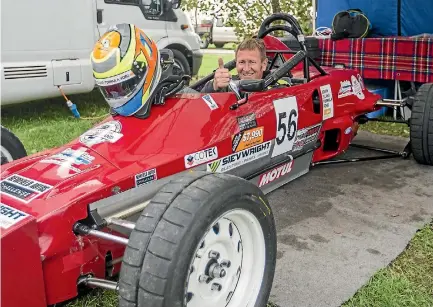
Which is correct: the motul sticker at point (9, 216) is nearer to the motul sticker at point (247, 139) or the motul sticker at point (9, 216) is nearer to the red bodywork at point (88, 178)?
the red bodywork at point (88, 178)

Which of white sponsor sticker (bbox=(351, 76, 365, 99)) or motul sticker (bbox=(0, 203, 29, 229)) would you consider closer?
motul sticker (bbox=(0, 203, 29, 229))

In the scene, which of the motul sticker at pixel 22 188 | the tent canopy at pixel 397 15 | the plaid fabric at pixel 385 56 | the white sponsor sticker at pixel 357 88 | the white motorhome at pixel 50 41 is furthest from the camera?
the tent canopy at pixel 397 15

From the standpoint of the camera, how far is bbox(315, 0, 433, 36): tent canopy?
24.9 ft

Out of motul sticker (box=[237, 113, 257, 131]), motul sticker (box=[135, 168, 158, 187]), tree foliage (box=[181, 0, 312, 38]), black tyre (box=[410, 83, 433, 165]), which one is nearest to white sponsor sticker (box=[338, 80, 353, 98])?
black tyre (box=[410, 83, 433, 165])

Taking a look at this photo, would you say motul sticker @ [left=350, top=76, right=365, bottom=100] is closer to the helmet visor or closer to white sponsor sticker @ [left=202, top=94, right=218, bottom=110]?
white sponsor sticker @ [left=202, top=94, right=218, bottom=110]

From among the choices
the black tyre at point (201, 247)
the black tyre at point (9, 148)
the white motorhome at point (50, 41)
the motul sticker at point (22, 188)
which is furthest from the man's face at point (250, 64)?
the white motorhome at point (50, 41)

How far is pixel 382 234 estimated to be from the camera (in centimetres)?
352

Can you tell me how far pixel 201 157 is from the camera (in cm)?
308

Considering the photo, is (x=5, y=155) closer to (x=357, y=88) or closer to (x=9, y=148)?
(x=9, y=148)

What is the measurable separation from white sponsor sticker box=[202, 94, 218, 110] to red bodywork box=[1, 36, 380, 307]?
0.08 ft

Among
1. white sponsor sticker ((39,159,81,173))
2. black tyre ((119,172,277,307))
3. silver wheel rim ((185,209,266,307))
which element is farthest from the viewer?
white sponsor sticker ((39,159,81,173))

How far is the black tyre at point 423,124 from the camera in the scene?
184 inches

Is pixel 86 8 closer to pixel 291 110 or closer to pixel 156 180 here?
pixel 291 110

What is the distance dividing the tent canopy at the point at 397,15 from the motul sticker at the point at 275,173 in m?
4.73
